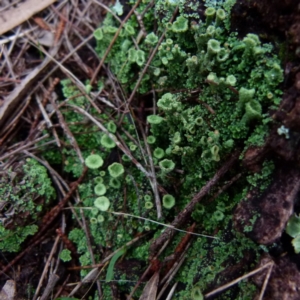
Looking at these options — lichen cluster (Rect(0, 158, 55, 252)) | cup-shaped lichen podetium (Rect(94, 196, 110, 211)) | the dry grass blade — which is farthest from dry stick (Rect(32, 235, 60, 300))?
the dry grass blade

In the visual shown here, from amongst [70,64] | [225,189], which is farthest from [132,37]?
[225,189]

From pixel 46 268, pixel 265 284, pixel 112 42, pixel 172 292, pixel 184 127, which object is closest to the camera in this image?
pixel 265 284

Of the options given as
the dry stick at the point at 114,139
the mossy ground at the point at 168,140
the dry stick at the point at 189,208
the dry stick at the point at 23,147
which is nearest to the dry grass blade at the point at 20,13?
the mossy ground at the point at 168,140

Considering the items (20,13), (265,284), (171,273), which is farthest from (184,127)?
(20,13)

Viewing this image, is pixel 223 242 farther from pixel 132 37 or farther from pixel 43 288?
pixel 132 37

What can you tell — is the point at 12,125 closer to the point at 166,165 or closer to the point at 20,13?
the point at 20,13

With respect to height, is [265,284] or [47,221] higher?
[265,284]

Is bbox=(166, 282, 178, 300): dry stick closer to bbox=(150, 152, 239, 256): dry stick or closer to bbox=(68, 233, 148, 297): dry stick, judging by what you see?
bbox=(150, 152, 239, 256): dry stick
